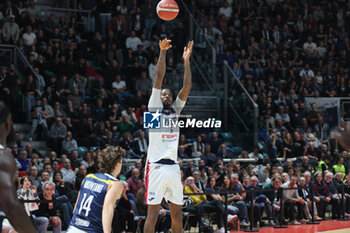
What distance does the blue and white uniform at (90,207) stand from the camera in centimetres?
523

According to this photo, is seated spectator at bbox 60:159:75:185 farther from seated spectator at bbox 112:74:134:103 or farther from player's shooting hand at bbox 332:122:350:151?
player's shooting hand at bbox 332:122:350:151

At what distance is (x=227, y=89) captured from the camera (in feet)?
59.5

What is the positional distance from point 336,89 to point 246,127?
5657mm

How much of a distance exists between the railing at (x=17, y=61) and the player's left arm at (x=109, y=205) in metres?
11.5

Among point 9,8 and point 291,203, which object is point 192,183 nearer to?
point 291,203

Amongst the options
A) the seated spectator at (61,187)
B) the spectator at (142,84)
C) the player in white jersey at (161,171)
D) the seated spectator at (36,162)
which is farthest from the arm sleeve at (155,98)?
the spectator at (142,84)

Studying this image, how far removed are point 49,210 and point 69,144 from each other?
4099mm

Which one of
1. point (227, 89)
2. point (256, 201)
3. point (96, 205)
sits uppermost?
point (227, 89)

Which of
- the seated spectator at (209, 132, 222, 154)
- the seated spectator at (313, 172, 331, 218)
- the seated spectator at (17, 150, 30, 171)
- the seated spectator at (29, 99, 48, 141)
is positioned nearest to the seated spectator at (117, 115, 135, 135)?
the seated spectator at (29, 99, 48, 141)

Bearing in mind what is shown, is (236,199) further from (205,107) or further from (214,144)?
(205,107)

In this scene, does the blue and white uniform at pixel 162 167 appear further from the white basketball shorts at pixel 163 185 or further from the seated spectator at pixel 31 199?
the seated spectator at pixel 31 199

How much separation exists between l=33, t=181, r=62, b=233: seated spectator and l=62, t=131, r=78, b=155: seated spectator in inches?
139

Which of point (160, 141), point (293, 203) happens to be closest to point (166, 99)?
point (160, 141)

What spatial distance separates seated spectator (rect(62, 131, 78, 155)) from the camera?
14977 millimetres
